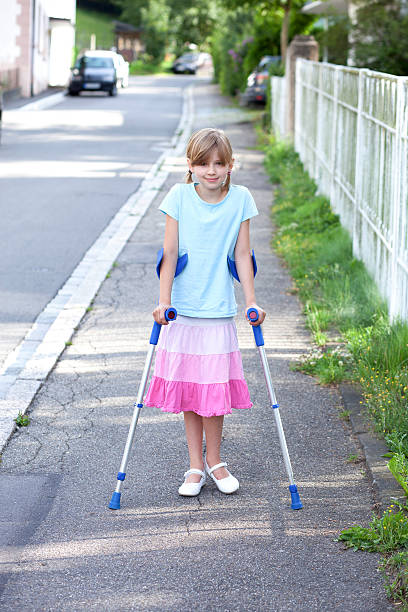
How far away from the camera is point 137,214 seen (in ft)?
41.4

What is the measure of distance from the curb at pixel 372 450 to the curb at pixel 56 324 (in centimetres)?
179

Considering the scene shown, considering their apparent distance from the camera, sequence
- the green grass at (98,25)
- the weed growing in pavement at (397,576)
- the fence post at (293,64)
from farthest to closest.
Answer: the green grass at (98,25) < the fence post at (293,64) < the weed growing in pavement at (397,576)

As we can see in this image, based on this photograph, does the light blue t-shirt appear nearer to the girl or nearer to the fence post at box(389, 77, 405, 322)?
the girl

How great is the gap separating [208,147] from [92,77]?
125 feet

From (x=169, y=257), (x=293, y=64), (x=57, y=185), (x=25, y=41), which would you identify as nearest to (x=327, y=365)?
(x=169, y=257)

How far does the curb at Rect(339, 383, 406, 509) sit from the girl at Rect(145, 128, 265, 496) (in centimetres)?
76

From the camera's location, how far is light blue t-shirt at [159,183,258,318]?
412cm

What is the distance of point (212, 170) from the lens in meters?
4.04

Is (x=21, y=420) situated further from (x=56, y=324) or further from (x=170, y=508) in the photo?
(x=56, y=324)

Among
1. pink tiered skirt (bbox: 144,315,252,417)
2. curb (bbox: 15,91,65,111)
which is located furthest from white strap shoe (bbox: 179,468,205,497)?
curb (bbox: 15,91,65,111)

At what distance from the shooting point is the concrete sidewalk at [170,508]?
3.43 metres

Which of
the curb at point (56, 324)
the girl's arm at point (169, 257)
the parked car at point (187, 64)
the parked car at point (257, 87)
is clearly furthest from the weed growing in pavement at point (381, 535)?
the parked car at point (187, 64)

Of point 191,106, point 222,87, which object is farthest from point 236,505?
Result: point 222,87

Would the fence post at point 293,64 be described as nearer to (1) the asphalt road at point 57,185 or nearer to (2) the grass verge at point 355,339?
Result: (1) the asphalt road at point 57,185
